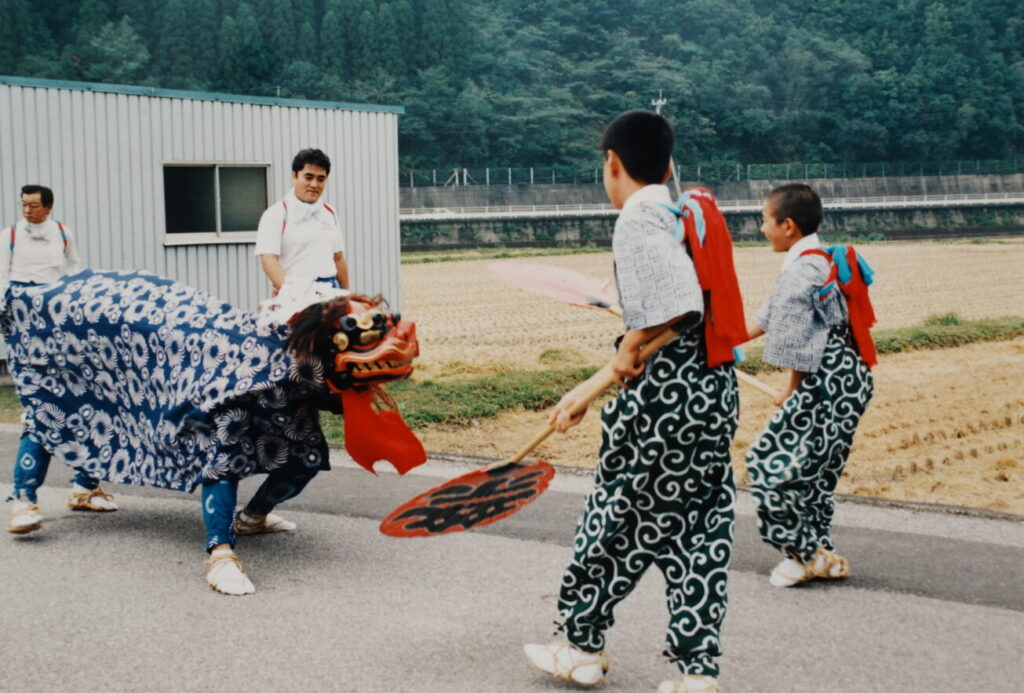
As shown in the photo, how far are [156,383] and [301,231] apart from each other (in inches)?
60.9

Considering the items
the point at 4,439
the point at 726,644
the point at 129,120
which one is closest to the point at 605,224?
the point at 129,120

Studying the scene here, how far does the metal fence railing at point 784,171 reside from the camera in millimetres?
74125

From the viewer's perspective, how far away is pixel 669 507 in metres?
3.54

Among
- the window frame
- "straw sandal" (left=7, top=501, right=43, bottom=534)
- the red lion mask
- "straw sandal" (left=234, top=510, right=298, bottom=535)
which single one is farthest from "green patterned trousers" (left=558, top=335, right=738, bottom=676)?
the window frame

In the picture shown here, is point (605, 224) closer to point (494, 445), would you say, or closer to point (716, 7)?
point (716, 7)

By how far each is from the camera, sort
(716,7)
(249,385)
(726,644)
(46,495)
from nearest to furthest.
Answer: (726,644), (249,385), (46,495), (716,7)

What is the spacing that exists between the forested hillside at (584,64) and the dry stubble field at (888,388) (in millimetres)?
49031

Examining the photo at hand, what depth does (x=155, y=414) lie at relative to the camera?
17.1 ft

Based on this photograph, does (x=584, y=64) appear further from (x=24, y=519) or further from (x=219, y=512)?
(x=219, y=512)

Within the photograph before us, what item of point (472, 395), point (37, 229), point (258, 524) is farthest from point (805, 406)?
point (472, 395)

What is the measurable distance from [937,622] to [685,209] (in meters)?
1.87

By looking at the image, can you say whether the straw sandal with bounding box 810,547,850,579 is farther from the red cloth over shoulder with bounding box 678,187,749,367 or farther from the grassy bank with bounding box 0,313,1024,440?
the grassy bank with bounding box 0,313,1024,440

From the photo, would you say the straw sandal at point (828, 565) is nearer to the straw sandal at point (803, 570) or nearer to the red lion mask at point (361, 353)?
the straw sandal at point (803, 570)

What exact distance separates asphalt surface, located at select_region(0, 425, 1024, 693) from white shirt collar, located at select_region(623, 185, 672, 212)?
4.90 feet
